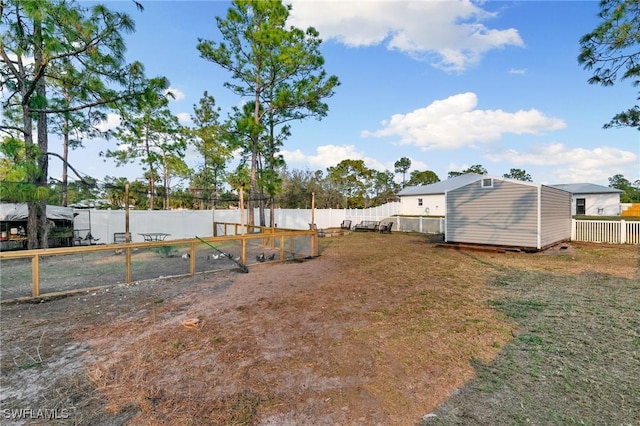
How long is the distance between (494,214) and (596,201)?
1773cm

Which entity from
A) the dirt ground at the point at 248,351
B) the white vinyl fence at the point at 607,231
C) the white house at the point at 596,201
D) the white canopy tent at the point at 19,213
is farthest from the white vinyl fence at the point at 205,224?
the white house at the point at 596,201

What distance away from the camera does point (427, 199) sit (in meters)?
23.0

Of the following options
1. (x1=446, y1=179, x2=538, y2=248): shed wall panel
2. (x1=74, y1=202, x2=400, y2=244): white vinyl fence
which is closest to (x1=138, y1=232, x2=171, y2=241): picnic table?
(x1=74, y1=202, x2=400, y2=244): white vinyl fence

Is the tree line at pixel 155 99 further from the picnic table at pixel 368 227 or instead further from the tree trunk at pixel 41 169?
the picnic table at pixel 368 227

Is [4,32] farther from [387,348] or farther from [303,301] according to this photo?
[387,348]

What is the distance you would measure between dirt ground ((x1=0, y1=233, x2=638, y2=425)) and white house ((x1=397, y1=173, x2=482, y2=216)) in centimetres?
1716

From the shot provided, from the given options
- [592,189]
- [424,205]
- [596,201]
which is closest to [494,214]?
[424,205]

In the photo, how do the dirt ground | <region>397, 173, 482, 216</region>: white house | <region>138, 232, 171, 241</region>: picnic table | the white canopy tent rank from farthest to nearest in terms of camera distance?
<region>397, 173, 482, 216</region>: white house, <region>138, 232, 171, 241</region>: picnic table, the white canopy tent, the dirt ground

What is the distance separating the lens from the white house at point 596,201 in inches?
822

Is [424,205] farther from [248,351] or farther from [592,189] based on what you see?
[248,351]

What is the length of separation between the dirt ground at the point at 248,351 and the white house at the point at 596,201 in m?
22.8

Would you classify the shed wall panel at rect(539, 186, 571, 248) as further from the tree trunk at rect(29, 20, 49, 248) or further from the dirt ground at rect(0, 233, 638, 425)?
the tree trunk at rect(29, 20, 49, 248)

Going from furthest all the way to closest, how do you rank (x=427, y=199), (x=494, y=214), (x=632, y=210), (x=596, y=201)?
(x=632, y=210) → (x=427, y=199) → (x=596, y=201) → (x=494, y=214)

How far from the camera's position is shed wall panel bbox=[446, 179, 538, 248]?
9891 mm
